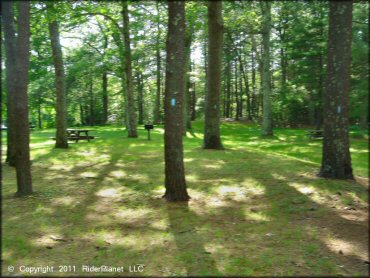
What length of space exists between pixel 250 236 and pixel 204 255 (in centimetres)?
98

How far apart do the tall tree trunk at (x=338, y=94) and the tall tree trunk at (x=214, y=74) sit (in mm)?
5266

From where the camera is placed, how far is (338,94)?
7.79 metres

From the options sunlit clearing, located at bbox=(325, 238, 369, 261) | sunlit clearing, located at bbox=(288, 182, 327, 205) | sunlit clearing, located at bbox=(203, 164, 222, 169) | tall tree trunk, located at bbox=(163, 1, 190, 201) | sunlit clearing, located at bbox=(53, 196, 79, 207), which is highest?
tall tree trunk, located at bbox=(163, 1, 190, 201)

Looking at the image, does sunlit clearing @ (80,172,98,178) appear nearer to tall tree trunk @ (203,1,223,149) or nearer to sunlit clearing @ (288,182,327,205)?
tall tree trunk @ (203,1,223,149)

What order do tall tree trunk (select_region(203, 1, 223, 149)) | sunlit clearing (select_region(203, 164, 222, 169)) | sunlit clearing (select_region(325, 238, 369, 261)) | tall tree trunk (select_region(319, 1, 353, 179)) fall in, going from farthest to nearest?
tall tree trunk (select_region(203, 1, 223, 149)) < sunlit clearing (select_region(203, 164, 222, 169)) < tall tree trunk (select_region(319, 1, 353, 179)) < sunlit clearing (select_region(325, 238, 369, 261))

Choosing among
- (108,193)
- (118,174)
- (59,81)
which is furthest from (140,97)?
(108,193)

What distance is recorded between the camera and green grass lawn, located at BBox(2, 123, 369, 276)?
4562mm

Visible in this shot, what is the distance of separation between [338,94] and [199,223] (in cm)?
443

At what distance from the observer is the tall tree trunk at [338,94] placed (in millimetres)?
7625

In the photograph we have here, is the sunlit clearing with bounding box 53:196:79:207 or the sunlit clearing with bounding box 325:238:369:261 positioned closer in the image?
the sunlit clearing with bounding box 325:238:369:261

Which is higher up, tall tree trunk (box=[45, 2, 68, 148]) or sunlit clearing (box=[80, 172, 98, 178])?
tall tree trunk (box=[45, 2, 68, 148])

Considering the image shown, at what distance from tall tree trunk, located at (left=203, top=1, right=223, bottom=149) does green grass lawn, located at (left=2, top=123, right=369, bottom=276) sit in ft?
11.5

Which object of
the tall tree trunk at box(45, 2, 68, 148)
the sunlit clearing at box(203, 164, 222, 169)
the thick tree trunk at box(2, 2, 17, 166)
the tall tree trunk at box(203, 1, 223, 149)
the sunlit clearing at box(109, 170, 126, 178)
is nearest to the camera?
the thick tree trunk at box(2, 2, 17, 166)

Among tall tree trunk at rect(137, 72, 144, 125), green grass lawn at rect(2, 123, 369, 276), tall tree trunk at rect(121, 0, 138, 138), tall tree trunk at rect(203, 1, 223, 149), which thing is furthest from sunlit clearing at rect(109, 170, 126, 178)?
tall tree trunk at rect(137, 72, 144, 125)
